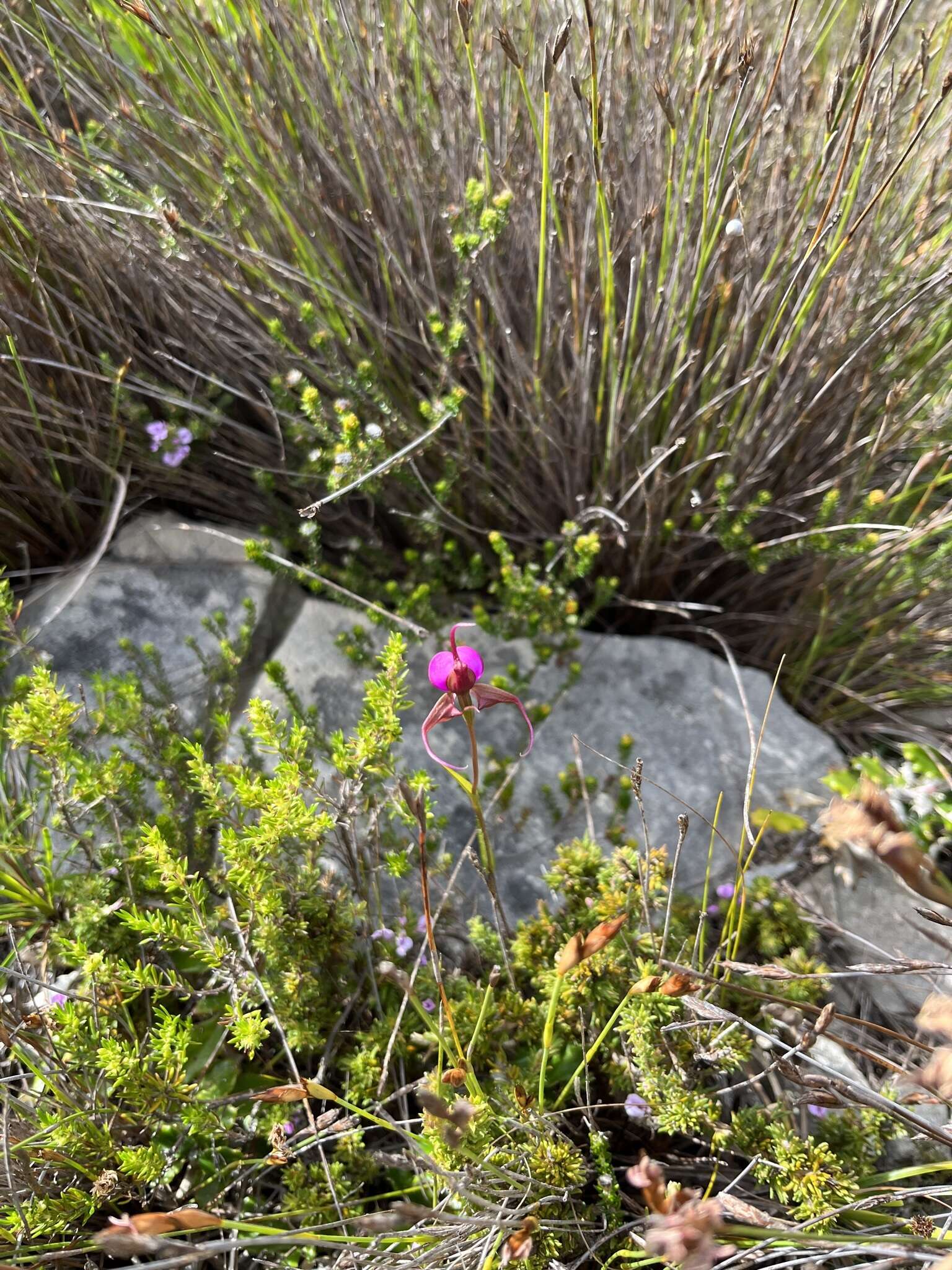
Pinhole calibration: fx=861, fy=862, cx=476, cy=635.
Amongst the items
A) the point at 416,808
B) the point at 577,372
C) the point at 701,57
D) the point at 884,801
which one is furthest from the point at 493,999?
the point at 701,57

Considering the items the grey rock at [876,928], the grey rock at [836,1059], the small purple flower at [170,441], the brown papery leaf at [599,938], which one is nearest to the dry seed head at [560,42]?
the small purple flower at [170,441]

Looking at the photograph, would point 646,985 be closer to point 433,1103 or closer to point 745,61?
point 433,1103

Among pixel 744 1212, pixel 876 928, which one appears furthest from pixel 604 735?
pixel 744 1212

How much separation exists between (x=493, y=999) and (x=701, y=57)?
1719mm

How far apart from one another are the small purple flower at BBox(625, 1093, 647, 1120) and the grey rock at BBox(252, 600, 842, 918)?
1.39 feet

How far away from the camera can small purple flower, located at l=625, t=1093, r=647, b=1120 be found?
3.97ft

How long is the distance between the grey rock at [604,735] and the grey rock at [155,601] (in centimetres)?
14

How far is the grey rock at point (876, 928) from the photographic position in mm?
1601

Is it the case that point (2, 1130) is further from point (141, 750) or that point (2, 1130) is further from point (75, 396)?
point (75, 396)

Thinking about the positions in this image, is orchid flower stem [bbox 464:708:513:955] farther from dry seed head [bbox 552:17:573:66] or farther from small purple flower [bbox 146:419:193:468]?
small purple flower [bbox 146:419:193:468]

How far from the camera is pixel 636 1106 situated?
4.00 feet

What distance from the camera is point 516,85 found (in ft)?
6.00

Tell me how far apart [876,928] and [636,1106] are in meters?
0.75

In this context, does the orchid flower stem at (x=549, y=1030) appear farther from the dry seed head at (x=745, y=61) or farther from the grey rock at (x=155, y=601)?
the dry seed head at (x=745, y=61)
